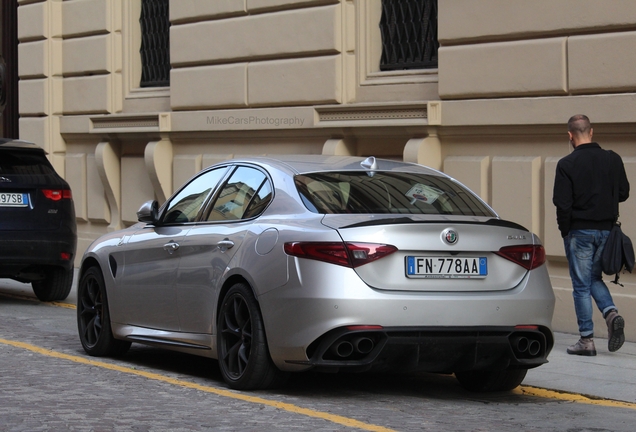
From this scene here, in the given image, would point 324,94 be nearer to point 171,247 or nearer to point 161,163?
point 161,163

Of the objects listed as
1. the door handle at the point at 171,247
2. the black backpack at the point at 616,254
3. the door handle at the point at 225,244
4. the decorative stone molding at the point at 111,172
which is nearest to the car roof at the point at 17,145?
the decorative stone molding at the point at 111,172

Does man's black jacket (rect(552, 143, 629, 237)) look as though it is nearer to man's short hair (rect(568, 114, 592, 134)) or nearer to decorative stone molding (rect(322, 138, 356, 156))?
man's short hair (rect(568, 114, 592, 134))

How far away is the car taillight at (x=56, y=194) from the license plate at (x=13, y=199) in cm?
21

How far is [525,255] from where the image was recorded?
7.05m

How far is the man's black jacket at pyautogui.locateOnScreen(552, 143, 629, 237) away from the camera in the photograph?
905 cm

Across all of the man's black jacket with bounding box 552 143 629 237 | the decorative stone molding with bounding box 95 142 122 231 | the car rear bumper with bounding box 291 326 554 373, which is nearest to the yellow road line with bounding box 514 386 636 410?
the car rear bumper with bounding box 291 326 554 373

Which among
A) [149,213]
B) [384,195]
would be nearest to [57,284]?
[149,213]

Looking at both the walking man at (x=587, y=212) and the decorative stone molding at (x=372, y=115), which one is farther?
the decorative stone molding at (x=372, y=115)

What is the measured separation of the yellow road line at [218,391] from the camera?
6.25 metres

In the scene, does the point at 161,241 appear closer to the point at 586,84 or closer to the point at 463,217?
the point at 463,217

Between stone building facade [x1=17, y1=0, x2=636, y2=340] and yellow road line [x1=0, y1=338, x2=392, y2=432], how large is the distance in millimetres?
4366

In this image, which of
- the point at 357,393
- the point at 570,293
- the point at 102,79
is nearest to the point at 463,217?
the point at 357,393

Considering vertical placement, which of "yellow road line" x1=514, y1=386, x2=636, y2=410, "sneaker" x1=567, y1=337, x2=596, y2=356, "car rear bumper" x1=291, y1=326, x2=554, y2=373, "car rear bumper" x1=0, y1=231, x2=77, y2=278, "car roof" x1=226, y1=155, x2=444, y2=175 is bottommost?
"yellow road line" x1=514, y1=386, x2=636, y2=410

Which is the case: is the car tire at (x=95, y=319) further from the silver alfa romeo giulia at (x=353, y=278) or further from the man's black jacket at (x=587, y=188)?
the man's black jacket at (x=587, y=188)
